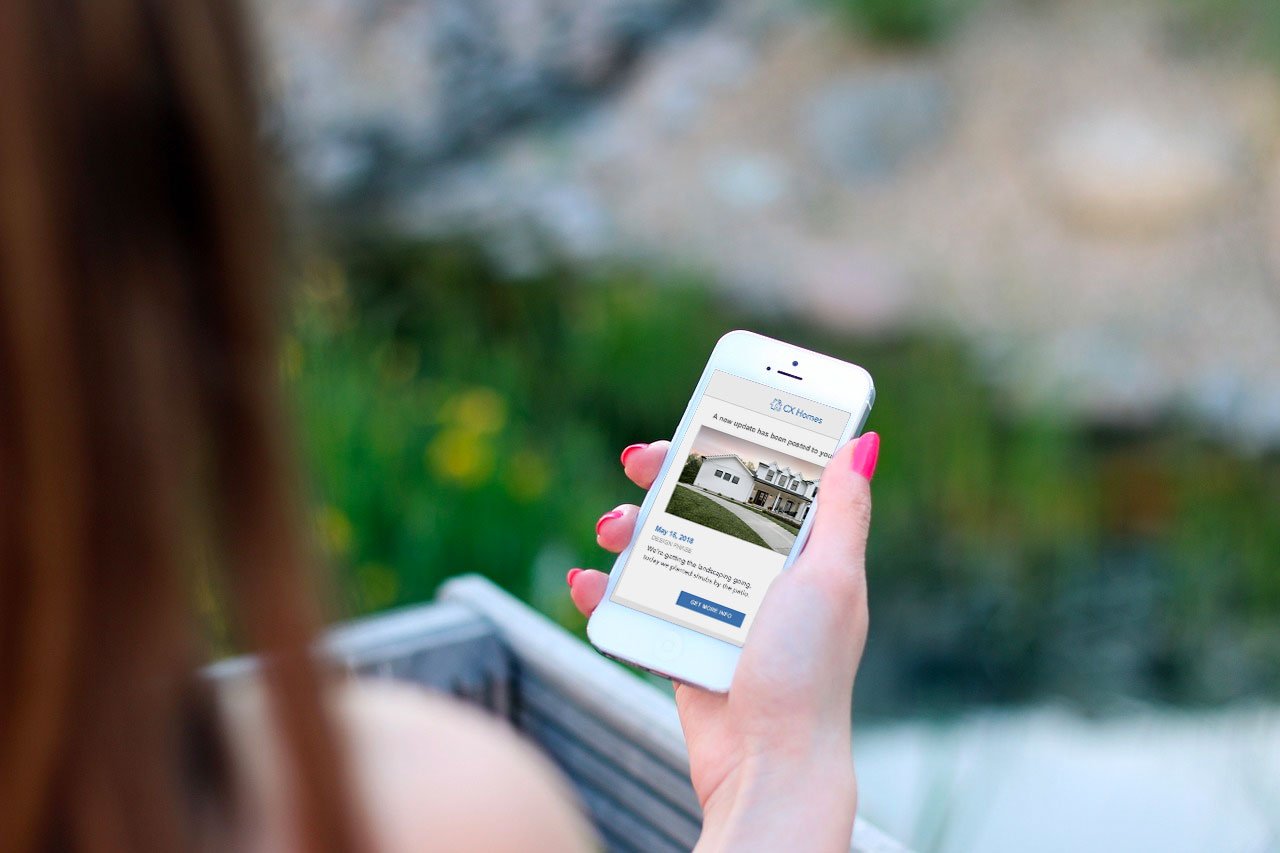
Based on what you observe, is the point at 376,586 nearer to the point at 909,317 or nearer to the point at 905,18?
the point at 909,317

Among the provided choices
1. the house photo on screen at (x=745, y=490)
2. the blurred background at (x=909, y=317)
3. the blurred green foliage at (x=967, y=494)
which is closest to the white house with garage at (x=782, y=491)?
the house photo on screen at (x=745, y=490)

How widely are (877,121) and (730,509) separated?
3392 mm

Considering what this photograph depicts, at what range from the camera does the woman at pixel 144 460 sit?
0.36 meters

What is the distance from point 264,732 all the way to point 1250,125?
3757mm

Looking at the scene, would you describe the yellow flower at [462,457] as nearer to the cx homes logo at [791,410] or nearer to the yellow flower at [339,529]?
the yellow flower at [339,529]

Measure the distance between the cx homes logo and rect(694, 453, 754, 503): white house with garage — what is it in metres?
0.05

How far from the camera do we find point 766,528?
2.77ft

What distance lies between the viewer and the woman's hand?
66 centimetres

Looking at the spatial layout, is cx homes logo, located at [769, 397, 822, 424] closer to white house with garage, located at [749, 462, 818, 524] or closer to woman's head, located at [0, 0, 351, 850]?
white house with garage, located at [749, 462, 818, 524]

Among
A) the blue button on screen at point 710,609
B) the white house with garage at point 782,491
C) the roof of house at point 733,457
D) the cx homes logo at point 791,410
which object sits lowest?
the blue button on screen at point 710,609

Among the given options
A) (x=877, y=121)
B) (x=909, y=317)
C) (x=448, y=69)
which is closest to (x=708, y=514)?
(x=909, y=317)

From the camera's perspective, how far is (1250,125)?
3.40 metres

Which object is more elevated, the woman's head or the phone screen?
the woman's head

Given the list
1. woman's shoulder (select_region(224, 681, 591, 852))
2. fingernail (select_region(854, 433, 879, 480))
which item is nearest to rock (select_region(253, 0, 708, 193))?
Result: fingernail (select_region(854, 433, 879, 480))
